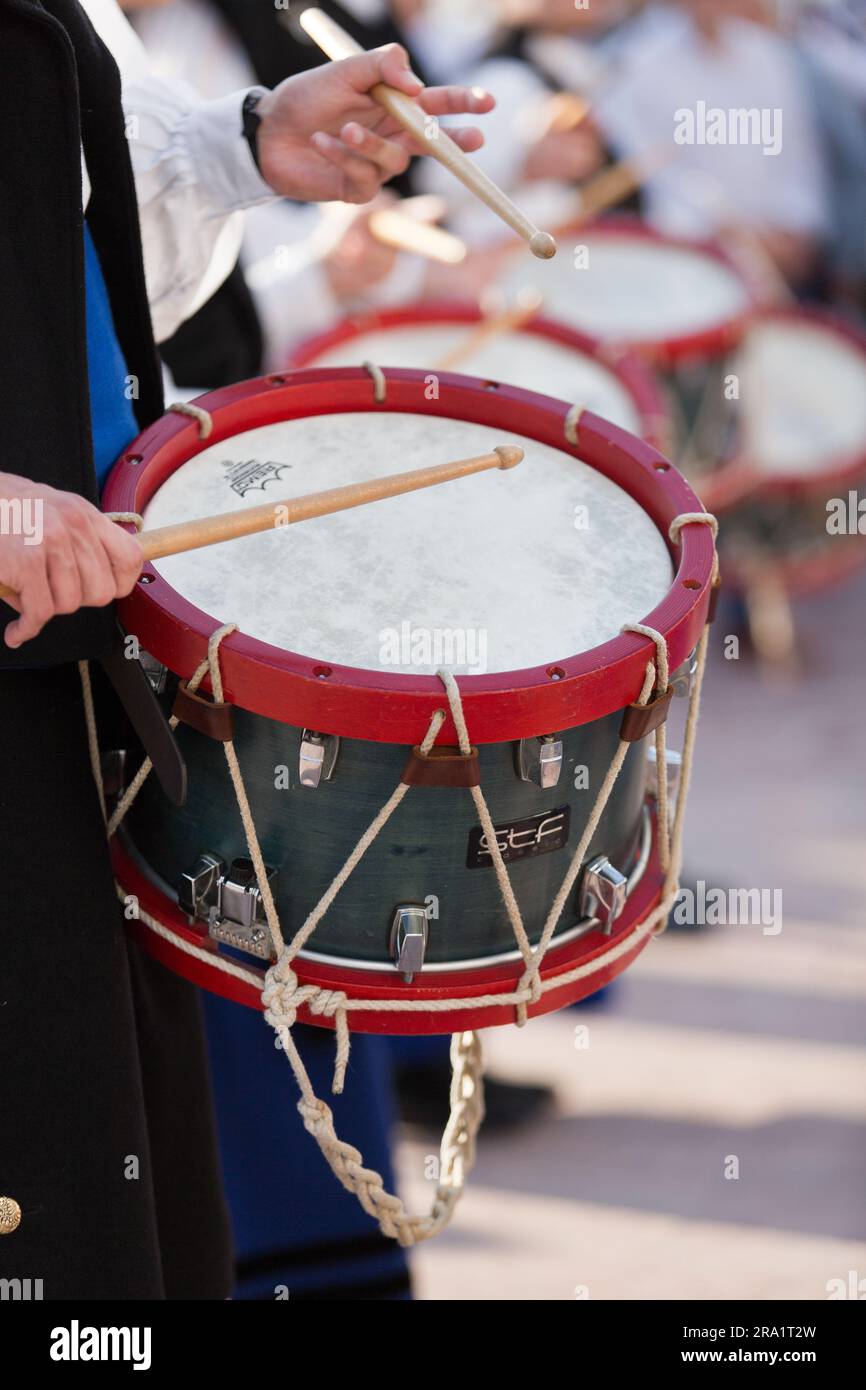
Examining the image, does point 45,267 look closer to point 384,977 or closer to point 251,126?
point 251,126

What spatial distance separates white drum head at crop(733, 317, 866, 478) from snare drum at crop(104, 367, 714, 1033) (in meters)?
1.81

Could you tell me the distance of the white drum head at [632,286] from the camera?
2795 millimetres

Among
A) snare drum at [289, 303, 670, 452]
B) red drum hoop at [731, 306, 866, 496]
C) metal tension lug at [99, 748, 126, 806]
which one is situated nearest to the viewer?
metal tension lug at [99, 748, 126, 806]

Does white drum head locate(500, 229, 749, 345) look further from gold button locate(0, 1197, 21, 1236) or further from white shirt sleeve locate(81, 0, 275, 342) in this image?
gold button locate(0, 1197, 21, 1236)

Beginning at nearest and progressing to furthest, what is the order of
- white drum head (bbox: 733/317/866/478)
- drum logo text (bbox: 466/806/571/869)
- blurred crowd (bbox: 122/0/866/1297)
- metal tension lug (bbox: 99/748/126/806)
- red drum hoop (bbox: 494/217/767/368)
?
drum logo text (bbox: 466/806/571/869) → metal tension lug (bbox: 99/748/126/806) → blurred crowd (bbox: 122/0/866/1297) → red drum hoop (bbox: 494/217/767/368) → white drum head (bbox: 733/317/866/478)

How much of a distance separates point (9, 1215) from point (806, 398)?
271cm

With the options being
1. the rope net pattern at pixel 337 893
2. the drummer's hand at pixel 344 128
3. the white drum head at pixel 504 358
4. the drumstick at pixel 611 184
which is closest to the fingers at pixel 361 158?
the drummer's hand at pixel 344 128

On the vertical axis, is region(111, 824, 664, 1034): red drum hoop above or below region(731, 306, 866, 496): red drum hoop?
below

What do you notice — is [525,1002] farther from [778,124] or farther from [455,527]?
[778,124]

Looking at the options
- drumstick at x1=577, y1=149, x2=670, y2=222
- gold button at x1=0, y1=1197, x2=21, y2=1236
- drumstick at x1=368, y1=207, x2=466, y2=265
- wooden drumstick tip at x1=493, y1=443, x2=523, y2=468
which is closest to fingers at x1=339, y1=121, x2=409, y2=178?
wooden drumstick tip at x1=493, y1=443, x2=523, y2=468

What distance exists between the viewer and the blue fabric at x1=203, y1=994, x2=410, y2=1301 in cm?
171

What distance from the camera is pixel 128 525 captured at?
47.6 inches

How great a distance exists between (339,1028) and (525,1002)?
0.52 feet
